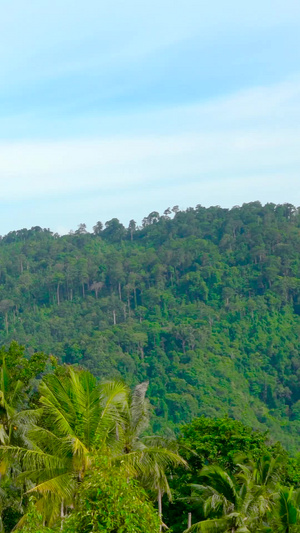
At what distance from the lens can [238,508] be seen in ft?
58.4

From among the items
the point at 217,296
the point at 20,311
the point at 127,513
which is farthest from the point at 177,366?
the point at 127,513

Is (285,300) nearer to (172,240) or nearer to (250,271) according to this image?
(250,271)

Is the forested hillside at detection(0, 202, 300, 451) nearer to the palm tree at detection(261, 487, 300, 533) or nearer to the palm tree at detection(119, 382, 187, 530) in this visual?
the palm tree at detection(119, 382, 187, 530)

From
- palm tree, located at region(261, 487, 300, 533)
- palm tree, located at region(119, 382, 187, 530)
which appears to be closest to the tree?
palm tree, located at region(119, 382, 187, 530)

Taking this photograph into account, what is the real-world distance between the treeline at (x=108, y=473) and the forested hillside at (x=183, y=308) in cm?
3836

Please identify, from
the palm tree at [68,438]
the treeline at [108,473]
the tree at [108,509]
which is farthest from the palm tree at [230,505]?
the tree at [108,509]

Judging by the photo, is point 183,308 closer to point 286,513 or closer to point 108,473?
point 286,513

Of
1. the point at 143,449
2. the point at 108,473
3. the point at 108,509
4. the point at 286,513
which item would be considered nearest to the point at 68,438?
the point at 143,449

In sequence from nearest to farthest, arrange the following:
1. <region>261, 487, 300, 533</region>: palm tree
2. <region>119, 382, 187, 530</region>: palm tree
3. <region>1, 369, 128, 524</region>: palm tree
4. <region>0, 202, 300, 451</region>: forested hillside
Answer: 1. <region>1, 369, 128, 524</region>: palm tree
2. <region>261, 487, 300, 533</region>: palm tree
3. <region>119, 382, 187, 530</region>: palm tree
4. <region>0, 202, 300, 451</region>: forested hillside

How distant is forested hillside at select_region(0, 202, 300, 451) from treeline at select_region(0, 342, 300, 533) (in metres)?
38.4

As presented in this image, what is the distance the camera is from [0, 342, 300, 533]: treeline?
10797mm

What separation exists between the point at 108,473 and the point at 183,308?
247 ft

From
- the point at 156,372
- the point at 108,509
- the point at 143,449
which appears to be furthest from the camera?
the point at 156,372

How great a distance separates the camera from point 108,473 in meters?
11.1
